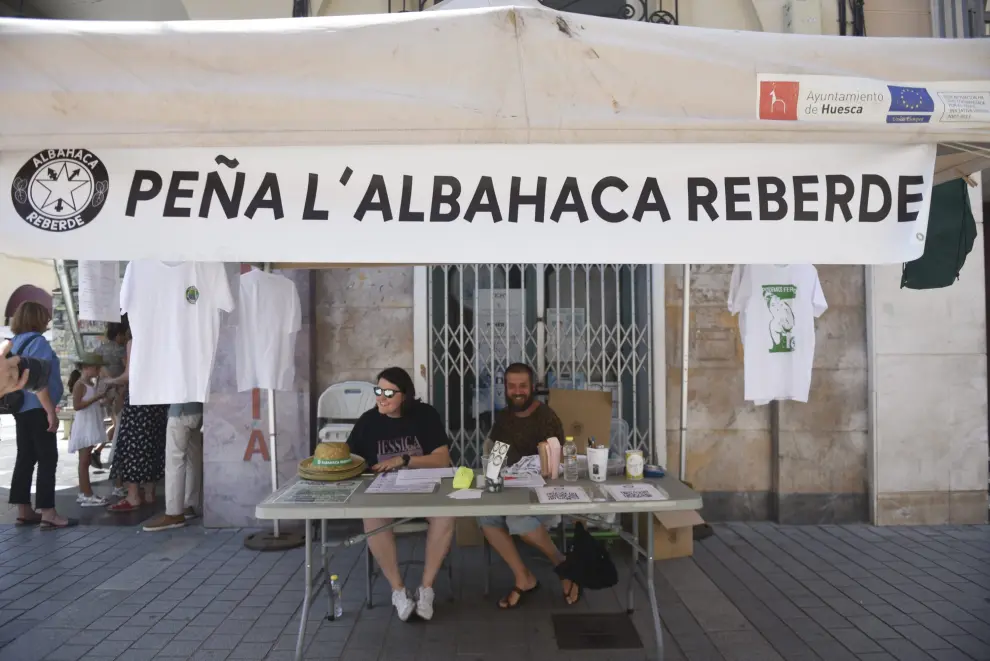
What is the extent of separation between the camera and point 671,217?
2.34 meters

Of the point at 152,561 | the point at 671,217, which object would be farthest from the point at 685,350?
the point at 152,561

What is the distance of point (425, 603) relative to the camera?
12.5 ft

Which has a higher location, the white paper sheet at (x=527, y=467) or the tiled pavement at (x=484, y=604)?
the white paper sheet at (x=527, y=467)

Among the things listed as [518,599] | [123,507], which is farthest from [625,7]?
[123,507]

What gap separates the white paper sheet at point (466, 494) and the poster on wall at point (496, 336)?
247cm

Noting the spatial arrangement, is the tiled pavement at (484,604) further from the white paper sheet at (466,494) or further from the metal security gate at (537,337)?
the metal security gate at (537,337)

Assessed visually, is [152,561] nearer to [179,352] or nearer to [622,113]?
[179,352]

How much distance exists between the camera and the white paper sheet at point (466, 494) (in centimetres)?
326

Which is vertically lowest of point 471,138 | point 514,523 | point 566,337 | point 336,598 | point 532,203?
point 336,598

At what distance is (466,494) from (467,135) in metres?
1.94

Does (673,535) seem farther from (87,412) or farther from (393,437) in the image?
(87,412)

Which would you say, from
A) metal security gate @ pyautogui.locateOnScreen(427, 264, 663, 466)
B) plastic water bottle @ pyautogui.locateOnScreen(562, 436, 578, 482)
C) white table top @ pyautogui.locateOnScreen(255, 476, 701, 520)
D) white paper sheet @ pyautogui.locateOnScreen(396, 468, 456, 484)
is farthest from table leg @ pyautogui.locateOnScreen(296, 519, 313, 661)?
metal security gate @ pyautogui.locateOnScreen(427, 264, 663, 466)

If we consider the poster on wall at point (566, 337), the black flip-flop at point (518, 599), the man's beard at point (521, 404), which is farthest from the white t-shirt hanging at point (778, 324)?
the black flip-flop at point (518, 599)

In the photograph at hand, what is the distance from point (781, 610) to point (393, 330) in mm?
3785
